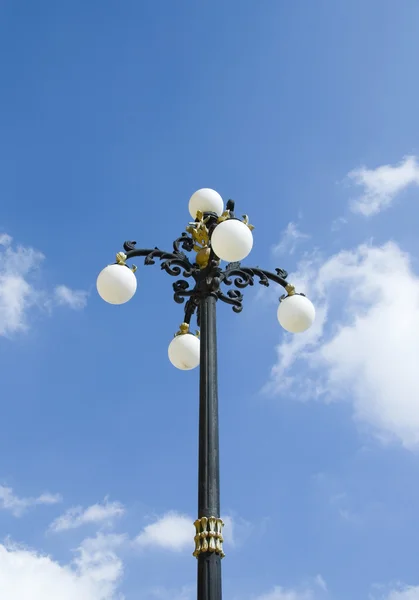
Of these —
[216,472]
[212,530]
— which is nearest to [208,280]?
[216,472]

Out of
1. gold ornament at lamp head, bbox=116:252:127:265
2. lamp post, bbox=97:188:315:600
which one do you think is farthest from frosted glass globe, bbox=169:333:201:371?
gold ornament at lamp head, bbox=116:252:127:265

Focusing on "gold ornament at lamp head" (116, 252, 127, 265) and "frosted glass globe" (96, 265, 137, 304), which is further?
"gold ornament at lamp head" (116, 252, 127, 265)

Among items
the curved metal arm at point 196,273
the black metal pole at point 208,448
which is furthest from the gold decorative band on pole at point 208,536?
the curved metal arm at point 196,273

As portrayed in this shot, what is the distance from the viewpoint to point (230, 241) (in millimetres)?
8398

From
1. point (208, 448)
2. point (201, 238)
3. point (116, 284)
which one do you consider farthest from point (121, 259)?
point (208, 448)

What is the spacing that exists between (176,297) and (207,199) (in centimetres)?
158

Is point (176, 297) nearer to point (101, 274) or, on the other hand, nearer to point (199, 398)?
point (101, 274)

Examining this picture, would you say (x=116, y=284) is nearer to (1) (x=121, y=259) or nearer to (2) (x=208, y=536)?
(1) (x=121, y=259)

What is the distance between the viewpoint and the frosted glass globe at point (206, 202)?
9.66 metres

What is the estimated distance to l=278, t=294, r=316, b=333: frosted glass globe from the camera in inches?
364

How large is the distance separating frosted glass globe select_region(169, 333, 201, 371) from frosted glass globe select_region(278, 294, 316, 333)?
3.99ft

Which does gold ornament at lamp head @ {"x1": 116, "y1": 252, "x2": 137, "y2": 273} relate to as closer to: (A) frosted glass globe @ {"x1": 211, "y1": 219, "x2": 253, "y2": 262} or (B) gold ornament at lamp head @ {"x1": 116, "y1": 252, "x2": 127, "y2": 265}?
(B) gold ornament at lamp head @ {"x1": 116, "y1": 252, "x2": 127, "y2": 265}

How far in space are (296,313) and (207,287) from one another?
4.33ft

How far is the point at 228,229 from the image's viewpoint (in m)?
8.42
